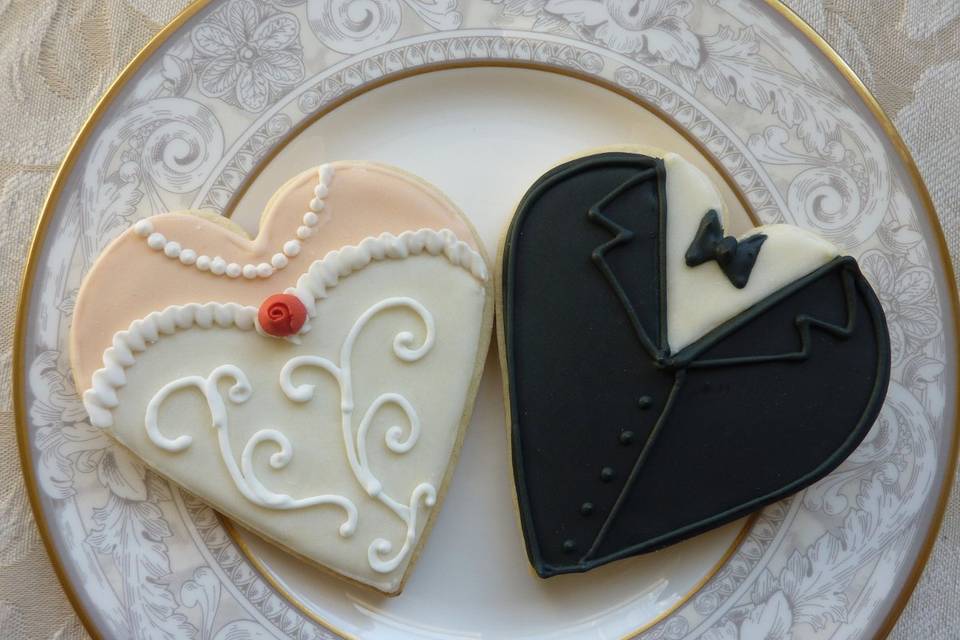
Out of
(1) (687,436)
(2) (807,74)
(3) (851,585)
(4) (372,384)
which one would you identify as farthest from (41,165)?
(3) (851,585)

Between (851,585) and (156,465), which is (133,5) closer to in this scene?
(156,465)

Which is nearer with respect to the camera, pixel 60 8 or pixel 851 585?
pixel 851 585

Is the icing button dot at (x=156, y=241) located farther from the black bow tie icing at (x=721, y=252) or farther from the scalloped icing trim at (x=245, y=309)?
the black bow tie icing at (x=721, y=252)

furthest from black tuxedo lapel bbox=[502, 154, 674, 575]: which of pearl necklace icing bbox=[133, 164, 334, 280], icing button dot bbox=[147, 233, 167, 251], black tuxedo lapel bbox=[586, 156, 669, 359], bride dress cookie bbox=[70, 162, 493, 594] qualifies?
icing button dot bbox=[147, 233, 167, 251]

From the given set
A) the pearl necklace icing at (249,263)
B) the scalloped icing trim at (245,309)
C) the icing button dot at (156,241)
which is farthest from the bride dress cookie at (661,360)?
the icing button dot at (156,241)

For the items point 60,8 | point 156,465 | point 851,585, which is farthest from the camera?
point 60,8

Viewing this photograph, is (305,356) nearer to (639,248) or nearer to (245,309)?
(245,309)

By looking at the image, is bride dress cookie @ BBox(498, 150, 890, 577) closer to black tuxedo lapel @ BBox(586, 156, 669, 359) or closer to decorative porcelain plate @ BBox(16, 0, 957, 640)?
black tuxedo lapel @ BBox(586, 156, 669, 359)
